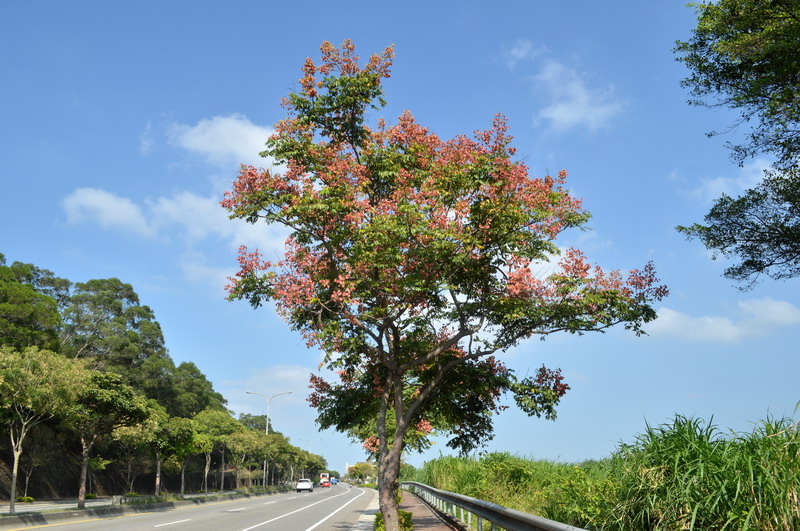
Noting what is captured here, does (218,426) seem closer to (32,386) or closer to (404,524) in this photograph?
(32,386)

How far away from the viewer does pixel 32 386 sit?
21875 millimetres

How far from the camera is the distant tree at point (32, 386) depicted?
842 inches

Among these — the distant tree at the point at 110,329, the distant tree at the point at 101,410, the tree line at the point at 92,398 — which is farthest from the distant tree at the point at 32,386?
the distant tree at the point at 110,329

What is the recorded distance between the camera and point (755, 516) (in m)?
4.90

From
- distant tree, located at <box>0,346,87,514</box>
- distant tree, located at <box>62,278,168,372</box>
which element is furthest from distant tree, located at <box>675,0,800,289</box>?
distant tree, located at <box>62,278,168,372</box>

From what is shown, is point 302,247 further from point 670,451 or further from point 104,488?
point 104,488

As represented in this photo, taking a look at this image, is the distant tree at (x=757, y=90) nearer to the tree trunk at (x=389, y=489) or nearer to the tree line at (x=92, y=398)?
the tree trunk at (x=389, y=489)

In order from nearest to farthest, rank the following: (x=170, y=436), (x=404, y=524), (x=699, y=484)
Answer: (x=699, y=484)
(x=404, y=524)
(x=170, y=436)

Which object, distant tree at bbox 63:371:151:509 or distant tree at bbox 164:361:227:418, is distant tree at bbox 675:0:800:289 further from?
distant tree at bbox 164:361:227:418

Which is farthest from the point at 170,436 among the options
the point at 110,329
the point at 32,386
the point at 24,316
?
the point at 110,329

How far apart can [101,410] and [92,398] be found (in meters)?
1.02

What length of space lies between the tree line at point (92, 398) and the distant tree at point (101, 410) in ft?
0.17

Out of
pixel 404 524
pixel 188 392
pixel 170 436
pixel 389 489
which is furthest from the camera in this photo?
pixel 188 392

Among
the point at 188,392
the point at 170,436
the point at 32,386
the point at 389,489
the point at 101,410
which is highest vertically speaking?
the point at 188,392
